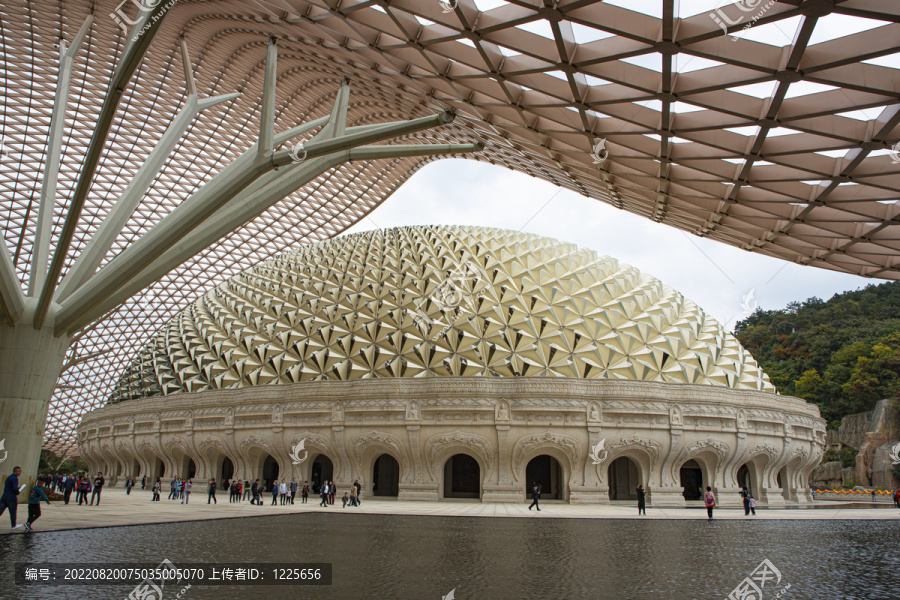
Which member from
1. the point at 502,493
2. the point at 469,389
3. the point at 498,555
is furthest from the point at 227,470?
the point at 498,555

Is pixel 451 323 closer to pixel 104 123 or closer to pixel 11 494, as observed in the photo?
pixel 104 123

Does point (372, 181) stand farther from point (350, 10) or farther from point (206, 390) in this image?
point (350, 10)

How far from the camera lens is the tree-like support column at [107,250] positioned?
52.0 feet

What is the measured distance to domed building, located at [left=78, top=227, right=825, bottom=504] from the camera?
35344mm

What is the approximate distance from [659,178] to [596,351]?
20012 millimetres

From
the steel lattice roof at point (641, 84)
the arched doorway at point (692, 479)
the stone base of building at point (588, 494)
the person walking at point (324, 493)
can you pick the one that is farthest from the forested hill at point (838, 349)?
the person walking at point (324, 493)

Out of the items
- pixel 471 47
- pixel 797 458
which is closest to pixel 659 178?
pixel 471 47

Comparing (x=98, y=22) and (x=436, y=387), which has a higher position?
(x=98, y=22)

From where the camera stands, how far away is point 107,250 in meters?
17.0

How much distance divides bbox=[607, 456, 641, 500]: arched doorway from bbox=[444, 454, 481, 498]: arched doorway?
29.3 ft

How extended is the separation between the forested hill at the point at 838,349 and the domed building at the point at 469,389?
42.2m

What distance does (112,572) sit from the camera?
9.29 m

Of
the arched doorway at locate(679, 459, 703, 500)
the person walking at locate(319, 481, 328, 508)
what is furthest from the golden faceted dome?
the person walking at locate(319, 481, 328, 508)

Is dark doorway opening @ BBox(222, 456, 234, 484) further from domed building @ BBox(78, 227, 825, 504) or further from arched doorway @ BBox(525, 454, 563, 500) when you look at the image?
arched doorway @ BBox(525, 454, 563, 500)
